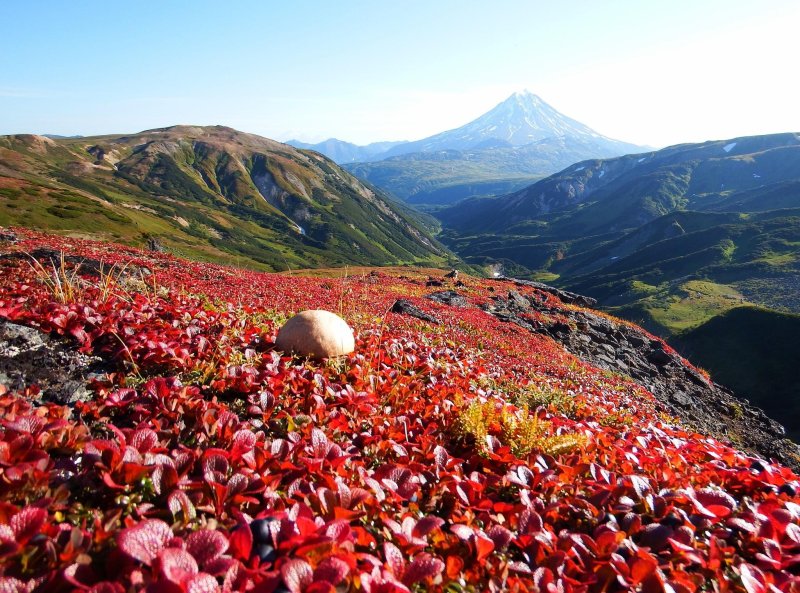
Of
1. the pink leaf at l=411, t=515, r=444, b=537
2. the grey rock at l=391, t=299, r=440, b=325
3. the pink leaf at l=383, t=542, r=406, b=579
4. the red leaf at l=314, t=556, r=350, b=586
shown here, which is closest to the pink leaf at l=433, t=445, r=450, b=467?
the pink leaf at l=411, t=515, r=444, b=537

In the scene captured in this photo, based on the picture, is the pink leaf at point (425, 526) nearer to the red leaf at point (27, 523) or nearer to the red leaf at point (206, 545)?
the red leaf at point (206, 545)

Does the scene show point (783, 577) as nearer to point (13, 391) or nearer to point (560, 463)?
point (560, 463)

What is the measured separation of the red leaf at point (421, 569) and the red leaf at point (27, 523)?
2254mm

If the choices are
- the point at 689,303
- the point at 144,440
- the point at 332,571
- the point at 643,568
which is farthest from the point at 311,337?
the point at 689,303

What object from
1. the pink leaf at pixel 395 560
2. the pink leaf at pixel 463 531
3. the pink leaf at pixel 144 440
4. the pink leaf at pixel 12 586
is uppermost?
the pink leaf at pixel 12 586

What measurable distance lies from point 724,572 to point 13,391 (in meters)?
7.30

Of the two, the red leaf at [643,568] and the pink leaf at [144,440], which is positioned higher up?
the pink leaf at [144,440]

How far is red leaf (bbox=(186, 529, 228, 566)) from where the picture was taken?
8.65 feet

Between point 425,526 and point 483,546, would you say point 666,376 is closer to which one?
point 483,546

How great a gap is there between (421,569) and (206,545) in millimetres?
1381

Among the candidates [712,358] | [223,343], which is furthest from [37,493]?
[712,358]

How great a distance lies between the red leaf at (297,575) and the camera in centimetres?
252

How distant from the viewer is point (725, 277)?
13550 centimetres

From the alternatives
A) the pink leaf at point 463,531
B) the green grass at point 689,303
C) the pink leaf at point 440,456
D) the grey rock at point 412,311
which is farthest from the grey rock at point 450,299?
the green grass at point 689,303
